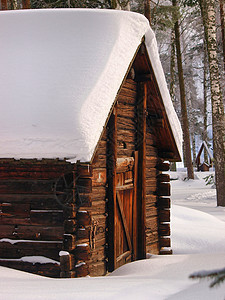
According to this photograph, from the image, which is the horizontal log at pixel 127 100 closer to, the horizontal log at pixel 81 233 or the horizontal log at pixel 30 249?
the horizontal log at pixel 81 233

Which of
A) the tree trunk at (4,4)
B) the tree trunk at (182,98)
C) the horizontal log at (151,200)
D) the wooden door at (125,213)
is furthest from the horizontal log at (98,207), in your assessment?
the tree trunk at (182,98)

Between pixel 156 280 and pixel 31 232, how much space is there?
7.43 ft

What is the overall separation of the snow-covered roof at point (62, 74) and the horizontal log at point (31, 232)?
4.15 ft

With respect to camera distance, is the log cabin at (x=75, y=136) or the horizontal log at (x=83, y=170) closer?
the log cabin at (x=75, y=136)

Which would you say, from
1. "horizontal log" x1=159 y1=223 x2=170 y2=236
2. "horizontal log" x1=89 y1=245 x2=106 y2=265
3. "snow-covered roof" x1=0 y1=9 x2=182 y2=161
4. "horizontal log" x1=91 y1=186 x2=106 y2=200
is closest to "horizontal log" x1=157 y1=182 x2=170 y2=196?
"horizontal log" x1=159 y1=223 x2=170 y2=236

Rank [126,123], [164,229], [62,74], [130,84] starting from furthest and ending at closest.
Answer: [164,229], [130,84], [126,123], [62,74]

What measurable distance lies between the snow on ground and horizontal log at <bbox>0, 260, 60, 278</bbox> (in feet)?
1.32

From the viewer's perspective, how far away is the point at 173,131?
8594 mm

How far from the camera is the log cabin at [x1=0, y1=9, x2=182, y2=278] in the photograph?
5.68 m

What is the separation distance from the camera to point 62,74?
6.38 metres

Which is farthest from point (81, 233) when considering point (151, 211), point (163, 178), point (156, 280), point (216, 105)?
point (216, 105)

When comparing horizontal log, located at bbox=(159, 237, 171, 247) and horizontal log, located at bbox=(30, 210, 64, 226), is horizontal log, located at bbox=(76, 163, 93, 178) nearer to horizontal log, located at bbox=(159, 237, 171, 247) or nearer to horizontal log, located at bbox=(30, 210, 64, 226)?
horizontal log, located at bbox=(30, 210, 64, 226)

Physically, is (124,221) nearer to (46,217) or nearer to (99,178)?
(99,178)

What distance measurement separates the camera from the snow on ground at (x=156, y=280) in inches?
154
